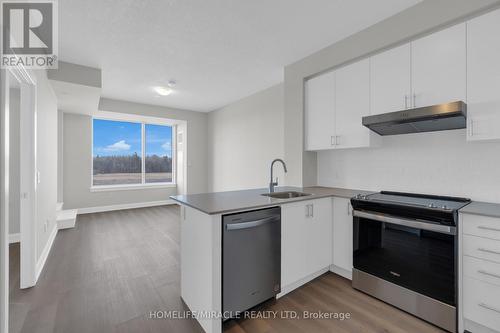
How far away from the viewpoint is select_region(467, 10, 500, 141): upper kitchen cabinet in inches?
66.3

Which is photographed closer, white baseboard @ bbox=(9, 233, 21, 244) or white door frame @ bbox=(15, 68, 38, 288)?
white door frame @ bbox=(15, 68, 38, 288)

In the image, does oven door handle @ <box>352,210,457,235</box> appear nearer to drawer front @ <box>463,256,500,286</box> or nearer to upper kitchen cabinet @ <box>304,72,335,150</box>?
drawer front @ <box>463,256,500,286</box>

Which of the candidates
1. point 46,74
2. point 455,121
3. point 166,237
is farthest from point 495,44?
point 46,74

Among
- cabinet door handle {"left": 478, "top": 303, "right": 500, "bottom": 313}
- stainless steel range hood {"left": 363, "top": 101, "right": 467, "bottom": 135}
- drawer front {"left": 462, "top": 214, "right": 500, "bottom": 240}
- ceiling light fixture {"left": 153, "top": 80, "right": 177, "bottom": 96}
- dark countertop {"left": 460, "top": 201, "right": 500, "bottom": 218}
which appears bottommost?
cabinet door handle {"left": 478, "top": 303, "right": 500, "bottom": 313}

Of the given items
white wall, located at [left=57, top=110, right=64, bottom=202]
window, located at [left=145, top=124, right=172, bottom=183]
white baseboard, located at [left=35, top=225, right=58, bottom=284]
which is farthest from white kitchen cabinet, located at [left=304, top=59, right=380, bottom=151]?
white wall, located at [left=57, top=110, right=64, bottom=202]

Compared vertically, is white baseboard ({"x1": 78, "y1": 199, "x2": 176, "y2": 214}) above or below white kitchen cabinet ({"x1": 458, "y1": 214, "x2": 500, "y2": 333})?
below

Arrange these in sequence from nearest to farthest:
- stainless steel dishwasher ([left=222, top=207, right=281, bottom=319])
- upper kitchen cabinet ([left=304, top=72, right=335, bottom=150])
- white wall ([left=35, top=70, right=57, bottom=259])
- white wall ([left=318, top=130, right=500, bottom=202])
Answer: stainless steel dishwasher ([left=222, top=207, right=281, bottom=319]) → white wall ([left=318, top=130, right=500, bottom=202]) → white wall ([left=35, top=70, right=57, bottom=259]) → upper kitchen cabinet ([left=304, top=72, right=335, bottom=150])

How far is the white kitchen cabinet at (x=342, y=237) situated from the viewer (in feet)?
7.84

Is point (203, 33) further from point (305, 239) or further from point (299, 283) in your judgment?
point (299, 283)

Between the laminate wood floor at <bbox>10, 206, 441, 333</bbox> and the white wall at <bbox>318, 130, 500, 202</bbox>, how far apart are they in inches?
47.1

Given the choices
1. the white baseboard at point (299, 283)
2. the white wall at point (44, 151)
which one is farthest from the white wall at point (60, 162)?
the white baseboard at point (299, 283)

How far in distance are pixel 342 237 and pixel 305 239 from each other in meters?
0.48

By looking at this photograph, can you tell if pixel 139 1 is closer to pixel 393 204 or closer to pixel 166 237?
pixel 393 204

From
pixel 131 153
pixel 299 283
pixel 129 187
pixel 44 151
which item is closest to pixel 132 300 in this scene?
pixel 299 283
